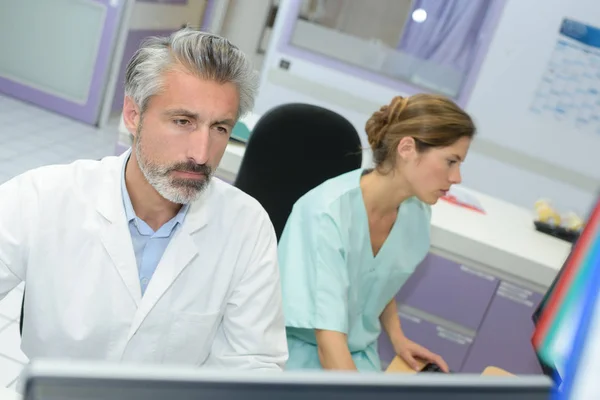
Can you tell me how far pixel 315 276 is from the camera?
1.72 m

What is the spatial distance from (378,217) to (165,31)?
14.1 ft

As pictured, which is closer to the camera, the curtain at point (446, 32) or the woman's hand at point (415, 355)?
the woman's hand at point (415, 355)

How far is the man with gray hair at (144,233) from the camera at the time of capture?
48.5 inches

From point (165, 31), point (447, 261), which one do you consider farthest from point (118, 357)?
point (165, 31)

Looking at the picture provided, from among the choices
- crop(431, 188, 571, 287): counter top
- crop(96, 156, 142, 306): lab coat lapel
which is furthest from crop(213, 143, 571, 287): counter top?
crop(96, 156, 142, 306): lab coat lapel

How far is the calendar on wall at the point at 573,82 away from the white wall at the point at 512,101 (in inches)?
1.7

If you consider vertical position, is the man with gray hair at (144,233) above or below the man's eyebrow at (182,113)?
below

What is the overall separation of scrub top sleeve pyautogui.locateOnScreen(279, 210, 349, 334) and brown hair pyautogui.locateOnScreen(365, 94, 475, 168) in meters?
0.30

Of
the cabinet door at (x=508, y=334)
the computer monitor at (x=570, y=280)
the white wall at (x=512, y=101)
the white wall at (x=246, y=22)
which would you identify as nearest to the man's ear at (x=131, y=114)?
the computer monitor at (x=570, y=280)

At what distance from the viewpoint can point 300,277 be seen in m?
1.72

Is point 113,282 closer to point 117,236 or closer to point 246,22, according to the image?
point 117,236

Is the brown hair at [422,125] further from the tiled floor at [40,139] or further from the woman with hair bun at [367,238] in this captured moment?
the tiled floor at [40,139]

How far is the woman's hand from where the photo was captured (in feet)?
5.53

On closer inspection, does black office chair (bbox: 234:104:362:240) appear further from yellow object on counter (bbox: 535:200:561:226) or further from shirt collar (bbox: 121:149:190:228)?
yellow object on counter (bbox: 535:200:561:226)
